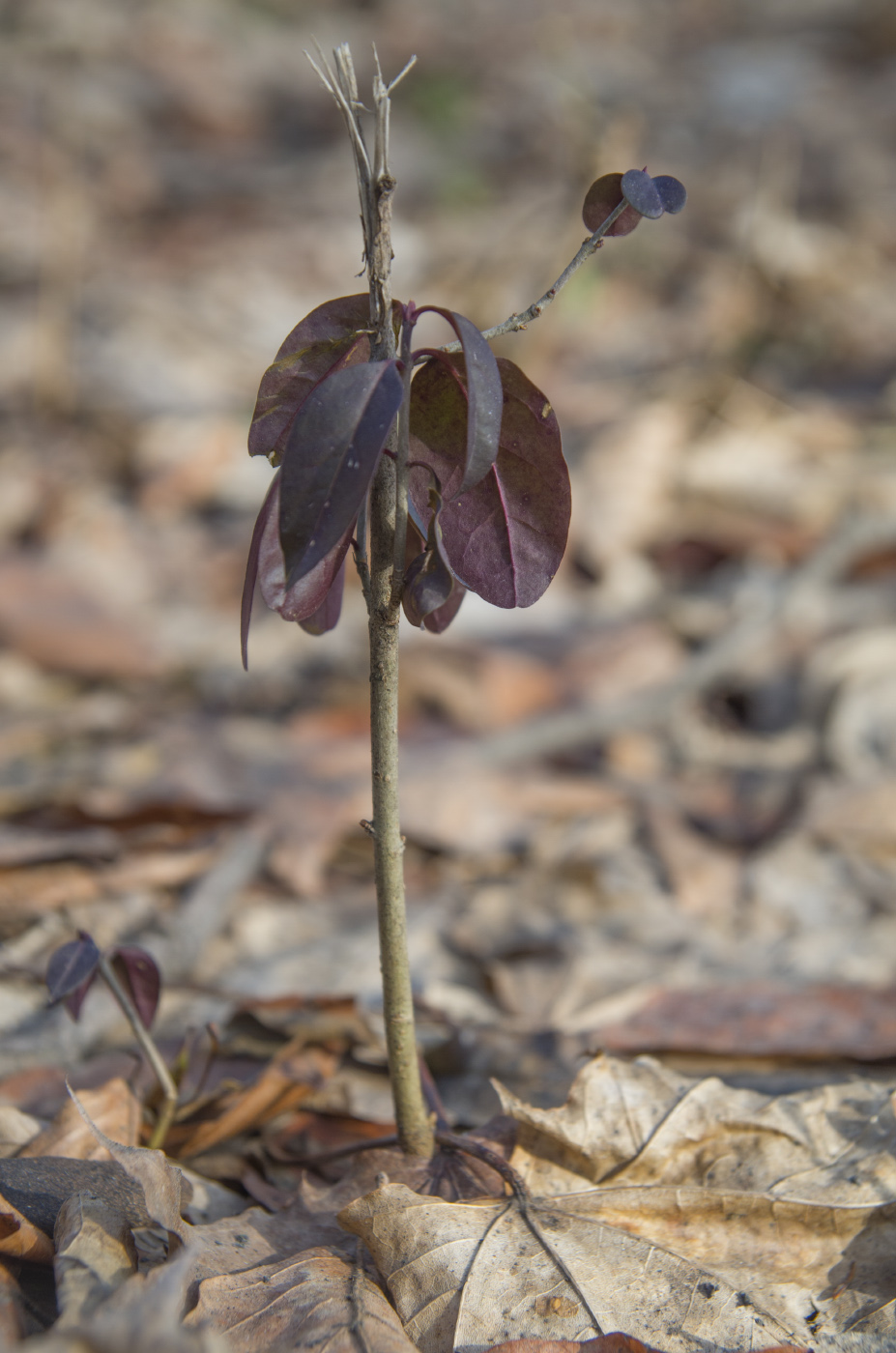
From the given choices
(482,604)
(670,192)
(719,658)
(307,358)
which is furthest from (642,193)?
(482,604)

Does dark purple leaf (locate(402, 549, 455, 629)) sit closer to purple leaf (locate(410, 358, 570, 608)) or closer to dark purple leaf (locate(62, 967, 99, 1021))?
purple leaf (locate(410, 358, 570, 608))

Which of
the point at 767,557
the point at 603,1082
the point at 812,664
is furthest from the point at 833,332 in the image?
the point at 603,1082

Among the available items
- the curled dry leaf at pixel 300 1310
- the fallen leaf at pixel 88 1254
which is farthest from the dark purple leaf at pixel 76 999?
the curled dry leaf at pixel 300 1310

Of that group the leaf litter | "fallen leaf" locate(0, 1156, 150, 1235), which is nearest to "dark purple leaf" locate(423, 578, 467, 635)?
the leaf litter

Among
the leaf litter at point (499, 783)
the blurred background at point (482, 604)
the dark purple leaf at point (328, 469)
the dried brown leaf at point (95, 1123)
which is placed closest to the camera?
the dark purple leaf at point (328, 469)

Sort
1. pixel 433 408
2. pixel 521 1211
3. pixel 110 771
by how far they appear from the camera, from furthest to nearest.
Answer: pixel 110 771 < pixel 521 1211 < pixel 433 408

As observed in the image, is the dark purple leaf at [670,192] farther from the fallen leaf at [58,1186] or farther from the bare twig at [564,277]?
the fallen leaf at [58,1186]

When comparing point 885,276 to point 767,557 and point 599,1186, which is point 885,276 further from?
point 599,1186

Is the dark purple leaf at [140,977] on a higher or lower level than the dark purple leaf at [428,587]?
lower
